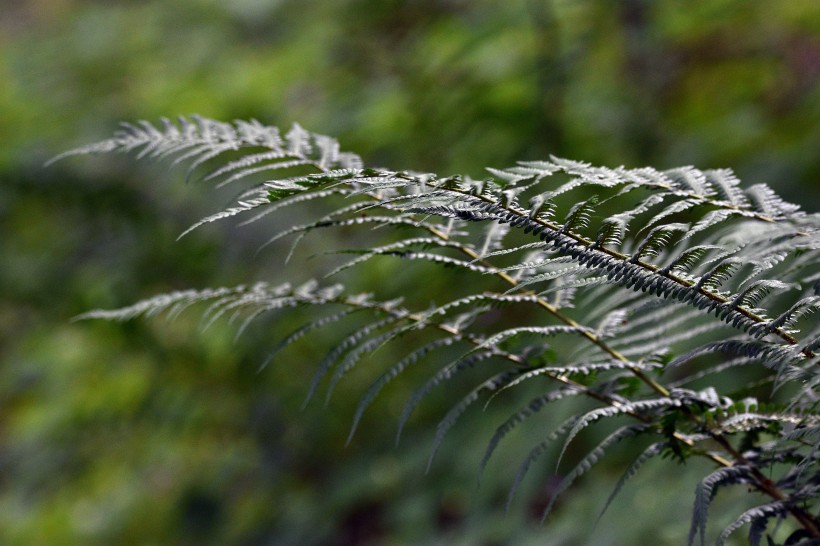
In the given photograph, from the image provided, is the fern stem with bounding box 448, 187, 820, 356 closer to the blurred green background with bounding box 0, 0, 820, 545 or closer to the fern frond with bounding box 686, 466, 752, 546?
the fern frond with bounding box 686, 466, 752, 546

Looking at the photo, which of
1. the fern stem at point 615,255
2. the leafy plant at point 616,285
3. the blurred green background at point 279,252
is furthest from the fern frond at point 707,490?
the blurred green background at point 279,252

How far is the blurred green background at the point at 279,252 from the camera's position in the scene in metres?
2.22

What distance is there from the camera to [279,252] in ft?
7.84

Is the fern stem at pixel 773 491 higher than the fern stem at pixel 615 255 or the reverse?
the reverse

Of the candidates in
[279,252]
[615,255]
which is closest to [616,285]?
[615,255]

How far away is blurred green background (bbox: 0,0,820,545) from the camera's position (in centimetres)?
222

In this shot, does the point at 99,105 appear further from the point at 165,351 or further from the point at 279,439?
the point at 279,439

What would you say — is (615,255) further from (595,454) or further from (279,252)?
(279,252)

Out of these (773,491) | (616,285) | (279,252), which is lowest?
(279,252)

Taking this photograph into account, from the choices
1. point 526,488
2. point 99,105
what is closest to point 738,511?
point 526,488

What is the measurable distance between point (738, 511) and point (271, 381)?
1528mm

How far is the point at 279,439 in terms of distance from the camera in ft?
8.01

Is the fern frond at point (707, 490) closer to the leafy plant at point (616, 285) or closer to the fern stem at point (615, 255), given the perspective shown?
the leafy plant at point (616, 285)

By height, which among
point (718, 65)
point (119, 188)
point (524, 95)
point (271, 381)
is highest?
point (718, 65)
